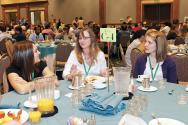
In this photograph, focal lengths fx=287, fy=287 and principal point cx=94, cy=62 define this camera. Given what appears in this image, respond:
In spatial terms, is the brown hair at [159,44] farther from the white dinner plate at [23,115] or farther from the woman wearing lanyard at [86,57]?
the white dinner plate at [23,115]

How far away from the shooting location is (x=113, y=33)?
2150 millimetres

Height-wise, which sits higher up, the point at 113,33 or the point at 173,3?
the point at 173,3

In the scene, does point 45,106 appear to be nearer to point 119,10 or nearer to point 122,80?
point 122,80

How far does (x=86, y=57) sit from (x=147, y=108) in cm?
146

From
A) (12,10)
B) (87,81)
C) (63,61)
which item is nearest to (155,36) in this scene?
(87,81)

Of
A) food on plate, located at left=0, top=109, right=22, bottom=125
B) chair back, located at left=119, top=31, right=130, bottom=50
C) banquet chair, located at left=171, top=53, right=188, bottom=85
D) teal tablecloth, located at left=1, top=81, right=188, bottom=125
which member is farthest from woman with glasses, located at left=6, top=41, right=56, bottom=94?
chair back, located at left=119, top=31, right=130, bottom=50

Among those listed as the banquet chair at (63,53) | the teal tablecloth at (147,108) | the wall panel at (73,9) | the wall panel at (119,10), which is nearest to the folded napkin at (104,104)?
the teal tablecloth at (147,108)

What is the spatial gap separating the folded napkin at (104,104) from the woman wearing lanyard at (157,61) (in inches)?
40.8

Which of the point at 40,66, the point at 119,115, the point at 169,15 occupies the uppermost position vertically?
the point at 169,15

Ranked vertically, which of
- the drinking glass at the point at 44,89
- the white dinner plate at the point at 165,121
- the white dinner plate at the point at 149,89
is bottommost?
the white dinner plate at the point at 165,121

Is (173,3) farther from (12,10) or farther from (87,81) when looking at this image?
(12,10)

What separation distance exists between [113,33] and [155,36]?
961mm

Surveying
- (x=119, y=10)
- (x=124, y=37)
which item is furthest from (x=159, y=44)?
(x=119, y=10)

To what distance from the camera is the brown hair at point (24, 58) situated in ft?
8.25
